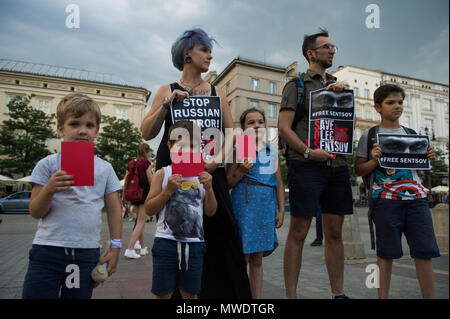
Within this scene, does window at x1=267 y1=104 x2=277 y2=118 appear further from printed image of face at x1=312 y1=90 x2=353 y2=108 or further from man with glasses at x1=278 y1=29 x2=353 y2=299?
printed image of face at x1=312 y1=90 x2=353 y2=108

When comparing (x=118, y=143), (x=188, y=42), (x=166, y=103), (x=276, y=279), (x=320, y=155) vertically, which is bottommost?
(x=276, y=279)

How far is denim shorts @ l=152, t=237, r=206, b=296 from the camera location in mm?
1647

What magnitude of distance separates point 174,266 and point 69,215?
65 cm

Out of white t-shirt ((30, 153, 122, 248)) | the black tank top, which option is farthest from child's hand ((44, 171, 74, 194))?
the black tank top

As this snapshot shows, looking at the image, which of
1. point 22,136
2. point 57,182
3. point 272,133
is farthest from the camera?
point 22,136

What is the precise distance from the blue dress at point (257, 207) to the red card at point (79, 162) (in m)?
1.27

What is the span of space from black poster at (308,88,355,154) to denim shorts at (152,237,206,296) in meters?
1.23

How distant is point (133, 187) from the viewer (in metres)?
4.79

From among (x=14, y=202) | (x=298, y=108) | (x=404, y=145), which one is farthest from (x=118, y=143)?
(x=404, y=145)

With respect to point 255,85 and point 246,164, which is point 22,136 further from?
point 246,164

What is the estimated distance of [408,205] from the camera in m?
2.15

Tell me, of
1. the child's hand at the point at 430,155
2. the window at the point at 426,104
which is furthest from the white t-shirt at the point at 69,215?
the window at the point at 426,104

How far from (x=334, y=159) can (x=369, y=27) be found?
116cm
